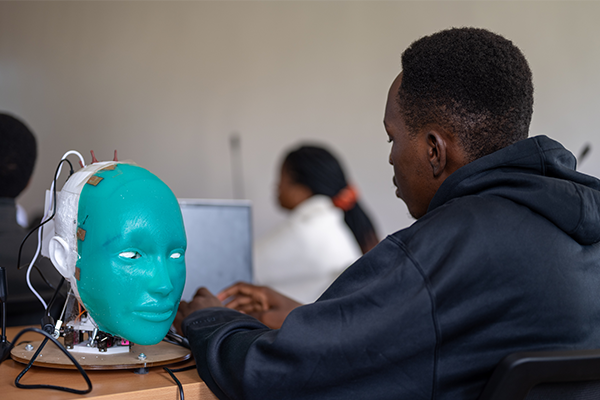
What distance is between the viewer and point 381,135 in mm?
3482

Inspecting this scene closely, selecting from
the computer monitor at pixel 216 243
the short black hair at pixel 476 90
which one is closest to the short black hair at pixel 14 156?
the computer monitor at pixel 216 243

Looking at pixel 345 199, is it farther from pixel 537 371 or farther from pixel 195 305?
pixel 537 371

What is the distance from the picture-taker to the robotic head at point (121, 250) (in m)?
0.80

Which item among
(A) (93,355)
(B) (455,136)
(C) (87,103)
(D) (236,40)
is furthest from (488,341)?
(C) (87,103)

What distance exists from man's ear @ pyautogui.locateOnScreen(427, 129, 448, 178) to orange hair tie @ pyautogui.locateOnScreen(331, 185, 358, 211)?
5.50 ft

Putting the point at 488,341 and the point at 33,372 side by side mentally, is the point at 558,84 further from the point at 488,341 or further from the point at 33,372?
the point at 33,372

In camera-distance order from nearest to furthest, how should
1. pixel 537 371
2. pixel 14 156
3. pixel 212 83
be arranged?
pixel 537 371, pixel 14 156, pixel 212 83

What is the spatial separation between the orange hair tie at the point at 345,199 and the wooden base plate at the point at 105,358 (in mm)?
1665

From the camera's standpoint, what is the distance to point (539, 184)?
0.69 m

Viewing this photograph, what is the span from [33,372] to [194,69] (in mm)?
3067

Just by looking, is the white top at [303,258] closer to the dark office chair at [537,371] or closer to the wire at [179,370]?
the wire at [179,370]

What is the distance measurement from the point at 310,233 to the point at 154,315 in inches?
58.2

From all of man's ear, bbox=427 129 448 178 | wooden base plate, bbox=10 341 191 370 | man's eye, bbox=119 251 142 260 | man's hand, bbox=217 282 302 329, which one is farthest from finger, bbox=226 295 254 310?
man's ear, bbox=427 129 448 178

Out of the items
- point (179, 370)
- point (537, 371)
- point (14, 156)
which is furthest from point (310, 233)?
point (537, 371)
